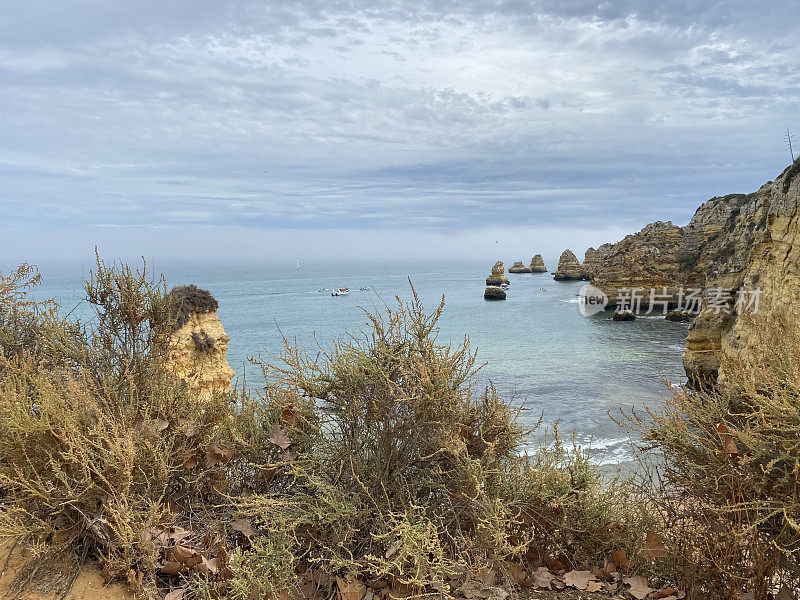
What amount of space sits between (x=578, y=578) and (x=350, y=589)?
5.80 feet

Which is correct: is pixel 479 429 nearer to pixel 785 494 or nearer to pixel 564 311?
pixel 785 494

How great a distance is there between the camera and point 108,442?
370cm

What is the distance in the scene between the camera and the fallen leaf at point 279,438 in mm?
4151

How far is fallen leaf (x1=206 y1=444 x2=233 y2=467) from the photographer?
14.3 ft

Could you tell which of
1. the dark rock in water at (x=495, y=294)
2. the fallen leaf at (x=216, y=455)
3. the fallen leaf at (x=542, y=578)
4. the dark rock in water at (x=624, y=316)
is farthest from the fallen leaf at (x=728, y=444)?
the dark rock in water at (x=495, y=294)

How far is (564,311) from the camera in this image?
2665 inches

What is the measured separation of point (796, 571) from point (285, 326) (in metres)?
52.0

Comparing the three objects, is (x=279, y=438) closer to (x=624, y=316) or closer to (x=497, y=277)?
(x=624, y=316)

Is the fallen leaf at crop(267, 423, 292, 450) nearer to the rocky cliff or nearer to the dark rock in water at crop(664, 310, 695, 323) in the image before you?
the rocky cliff

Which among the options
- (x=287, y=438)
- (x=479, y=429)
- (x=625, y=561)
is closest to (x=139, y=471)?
(x=287, y=438)

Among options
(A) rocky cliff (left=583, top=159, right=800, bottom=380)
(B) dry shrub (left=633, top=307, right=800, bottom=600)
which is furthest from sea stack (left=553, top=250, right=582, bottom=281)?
(B) dry shrub (left=633, top=307, right=800, bottom=600)

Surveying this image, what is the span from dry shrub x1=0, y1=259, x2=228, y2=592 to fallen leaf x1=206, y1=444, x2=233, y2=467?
3.5 inches

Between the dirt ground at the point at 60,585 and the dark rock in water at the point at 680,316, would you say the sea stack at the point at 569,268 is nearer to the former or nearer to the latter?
the dark rock in water at the point at 680,316

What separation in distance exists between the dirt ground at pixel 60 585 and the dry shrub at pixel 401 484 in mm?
858
